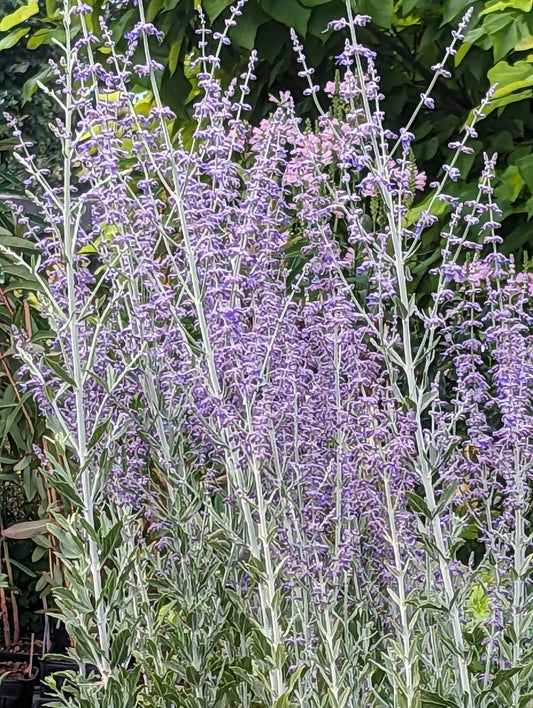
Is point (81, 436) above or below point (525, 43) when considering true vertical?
below

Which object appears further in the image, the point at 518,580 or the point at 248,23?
the point at 248,23

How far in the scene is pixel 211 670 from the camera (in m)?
1.39

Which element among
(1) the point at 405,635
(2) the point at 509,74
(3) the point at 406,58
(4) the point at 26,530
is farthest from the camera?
(3) the point at 406,58

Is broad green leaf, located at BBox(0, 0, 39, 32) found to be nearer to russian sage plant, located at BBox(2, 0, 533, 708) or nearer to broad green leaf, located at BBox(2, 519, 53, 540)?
russian sage plant, located at BBox(2, 0, 533, 708)

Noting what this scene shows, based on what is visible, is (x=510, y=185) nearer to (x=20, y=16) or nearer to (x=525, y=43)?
(x=525, y=43)

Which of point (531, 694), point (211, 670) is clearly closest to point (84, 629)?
point (211, 670)

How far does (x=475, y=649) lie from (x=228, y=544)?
1.37 ft

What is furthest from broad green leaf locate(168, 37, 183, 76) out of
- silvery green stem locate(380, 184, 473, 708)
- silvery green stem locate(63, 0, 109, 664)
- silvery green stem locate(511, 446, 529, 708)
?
silvery green stem locate(511, 446, 529, 708)

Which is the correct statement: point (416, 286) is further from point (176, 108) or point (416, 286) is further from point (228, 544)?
point (228, 544)

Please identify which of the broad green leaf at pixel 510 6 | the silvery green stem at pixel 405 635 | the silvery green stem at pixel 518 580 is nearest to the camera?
the silvery green stem at pixel 405 635

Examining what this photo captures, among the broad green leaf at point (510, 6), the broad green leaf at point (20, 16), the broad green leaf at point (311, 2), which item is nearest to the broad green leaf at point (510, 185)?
the broad green leaf at point (510, 6)

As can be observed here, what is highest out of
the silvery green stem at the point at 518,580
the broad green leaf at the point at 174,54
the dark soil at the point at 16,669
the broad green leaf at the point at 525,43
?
the broad green leaf at the point at 174,54

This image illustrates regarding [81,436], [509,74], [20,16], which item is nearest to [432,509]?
[81,436]

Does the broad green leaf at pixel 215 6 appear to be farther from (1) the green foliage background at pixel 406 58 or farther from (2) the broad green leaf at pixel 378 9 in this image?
(2) the broad green leaf at pixel 378 9
